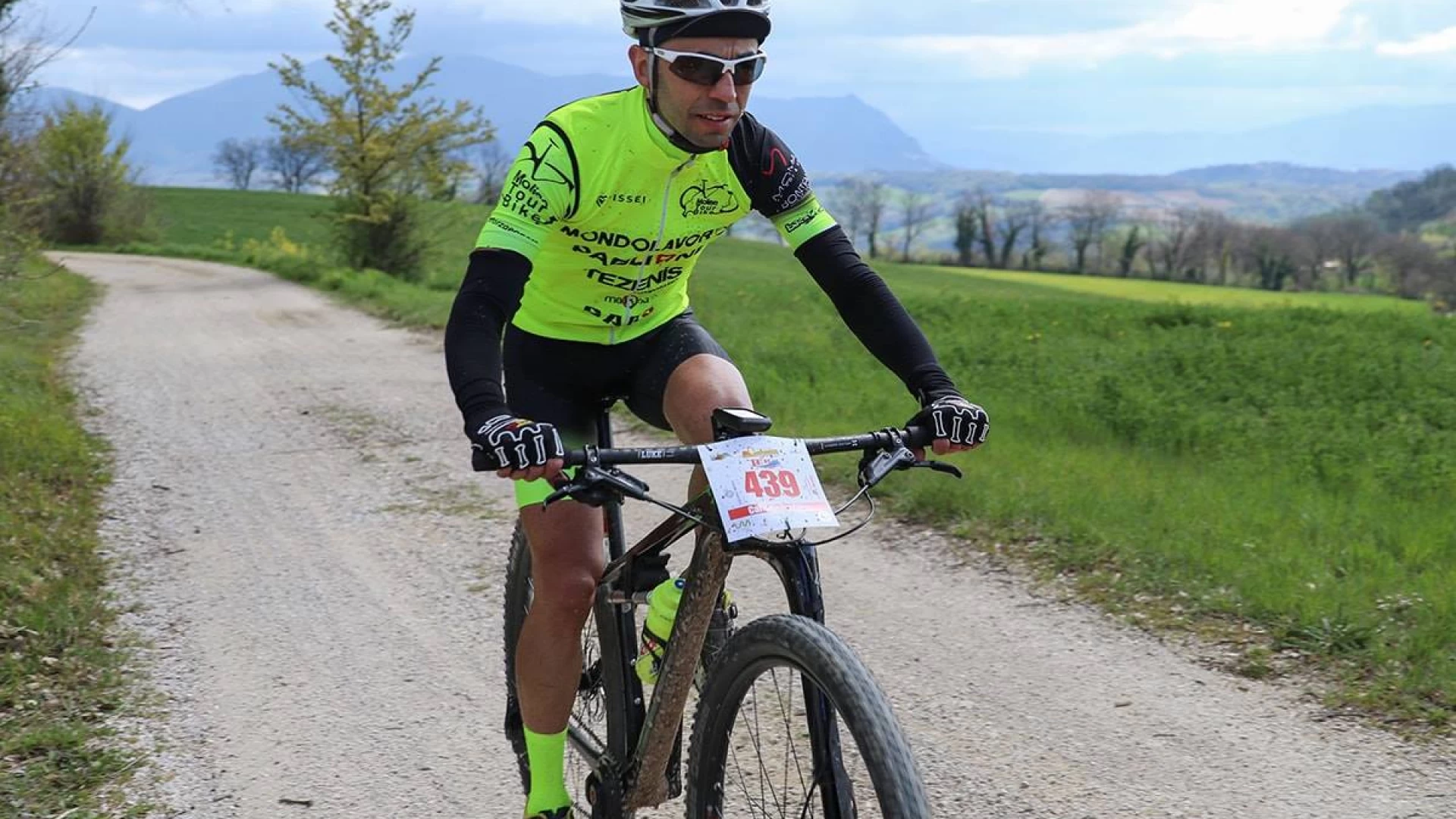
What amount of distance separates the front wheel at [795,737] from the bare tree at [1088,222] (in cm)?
6804

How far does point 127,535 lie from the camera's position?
6898 mm

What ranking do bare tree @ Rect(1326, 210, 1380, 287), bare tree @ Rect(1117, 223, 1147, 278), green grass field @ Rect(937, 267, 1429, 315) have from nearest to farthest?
green grass field @ Rect(937, 267, 1429, 315) → bare tree @ Rect(1326, 210, 1380, 287) → bare tree @ Rect(1117, 223, 1147, 278)

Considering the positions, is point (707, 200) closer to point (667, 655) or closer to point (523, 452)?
point (523, 452)

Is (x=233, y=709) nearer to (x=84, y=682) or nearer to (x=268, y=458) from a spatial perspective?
(x=84, y=682)

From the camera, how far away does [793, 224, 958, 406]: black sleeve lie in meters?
2.93

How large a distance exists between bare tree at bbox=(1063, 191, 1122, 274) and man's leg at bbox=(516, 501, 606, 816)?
2665 inches

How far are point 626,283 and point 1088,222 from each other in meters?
77.0

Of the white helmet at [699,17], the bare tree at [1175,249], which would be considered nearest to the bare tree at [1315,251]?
the bare tree at [1175,249]

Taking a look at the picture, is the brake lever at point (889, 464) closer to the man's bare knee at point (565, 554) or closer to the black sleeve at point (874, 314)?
the black sleeve at point (874, 314)

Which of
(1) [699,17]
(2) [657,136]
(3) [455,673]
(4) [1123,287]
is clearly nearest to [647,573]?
(2) [657,136]

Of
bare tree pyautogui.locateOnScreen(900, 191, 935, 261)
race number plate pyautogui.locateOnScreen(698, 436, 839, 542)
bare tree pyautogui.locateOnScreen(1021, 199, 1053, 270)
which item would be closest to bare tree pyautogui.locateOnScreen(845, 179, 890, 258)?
bare tree pyautogui.locateOnScreen(900, 191, 935, 261)

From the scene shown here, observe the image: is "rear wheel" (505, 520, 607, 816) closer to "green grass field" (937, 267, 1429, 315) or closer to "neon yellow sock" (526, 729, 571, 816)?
"neon yellow sock" (526, 729, 571, 816)

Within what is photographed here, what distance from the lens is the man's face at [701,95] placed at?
2.73 m

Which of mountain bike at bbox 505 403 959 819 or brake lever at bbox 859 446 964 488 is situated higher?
brake lever at bbox 859 446 964 488
